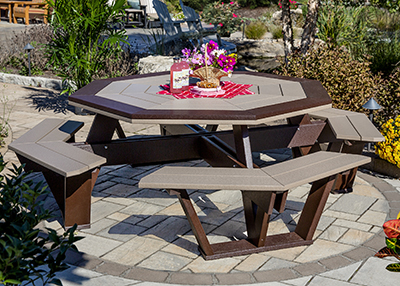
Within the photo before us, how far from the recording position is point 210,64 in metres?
3.47

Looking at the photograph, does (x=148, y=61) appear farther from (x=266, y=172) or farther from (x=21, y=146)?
(x=266, y=172)

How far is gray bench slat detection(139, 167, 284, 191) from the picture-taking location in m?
2.59

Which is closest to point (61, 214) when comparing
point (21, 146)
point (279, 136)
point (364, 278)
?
point (21, 146)

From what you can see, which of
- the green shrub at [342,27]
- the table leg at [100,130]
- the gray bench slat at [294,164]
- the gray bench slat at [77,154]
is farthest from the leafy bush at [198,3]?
the gray bench slat at [294,164]

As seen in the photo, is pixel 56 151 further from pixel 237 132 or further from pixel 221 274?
pixel 221 274

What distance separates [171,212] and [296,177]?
125 cm

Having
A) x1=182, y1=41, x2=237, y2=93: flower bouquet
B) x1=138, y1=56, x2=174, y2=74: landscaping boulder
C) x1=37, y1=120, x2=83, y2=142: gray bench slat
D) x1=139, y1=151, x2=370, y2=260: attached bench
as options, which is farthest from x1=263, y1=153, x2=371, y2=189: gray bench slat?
x1=138, y1=56, x2=174, y2=74: landscaping boulder

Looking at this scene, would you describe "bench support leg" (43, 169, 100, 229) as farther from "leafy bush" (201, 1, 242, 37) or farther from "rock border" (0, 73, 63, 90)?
"leafy bush" (201, 1, 242, 37)

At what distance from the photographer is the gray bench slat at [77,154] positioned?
3065 millimetres

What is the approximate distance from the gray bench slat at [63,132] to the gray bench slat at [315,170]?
176 cm

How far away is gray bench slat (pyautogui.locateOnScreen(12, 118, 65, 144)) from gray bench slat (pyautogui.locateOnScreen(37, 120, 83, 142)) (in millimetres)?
36

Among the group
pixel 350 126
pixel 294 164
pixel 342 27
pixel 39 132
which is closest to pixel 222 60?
pixel 294 164

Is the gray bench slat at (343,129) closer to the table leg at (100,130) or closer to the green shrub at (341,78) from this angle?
the green shrub at (341,78)

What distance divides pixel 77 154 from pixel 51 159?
7.8 inches
